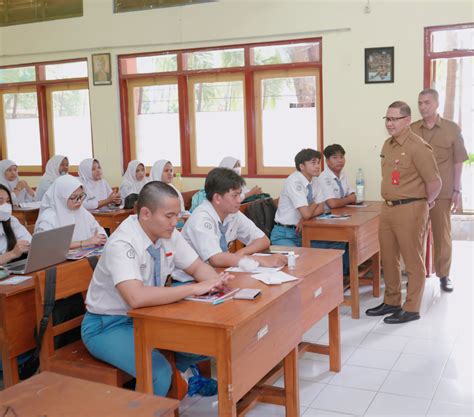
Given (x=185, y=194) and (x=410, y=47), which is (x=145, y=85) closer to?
(x=185, y=194)

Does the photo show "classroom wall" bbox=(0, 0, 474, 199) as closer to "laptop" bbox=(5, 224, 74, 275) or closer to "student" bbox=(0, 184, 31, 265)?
"student" bbox=(0, 184, 31, 265)

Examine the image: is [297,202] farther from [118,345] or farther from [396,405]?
[118,345]

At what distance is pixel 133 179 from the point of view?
261 inches

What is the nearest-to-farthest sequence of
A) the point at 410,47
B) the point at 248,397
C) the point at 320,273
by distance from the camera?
the point at 248,397 < the point at 320,273 < the point at 410,47

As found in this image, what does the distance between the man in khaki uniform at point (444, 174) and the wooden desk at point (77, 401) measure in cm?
386

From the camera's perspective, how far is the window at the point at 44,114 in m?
7.47

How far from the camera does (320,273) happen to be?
3.13 meters

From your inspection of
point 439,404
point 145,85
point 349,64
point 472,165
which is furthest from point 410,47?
point 439,404

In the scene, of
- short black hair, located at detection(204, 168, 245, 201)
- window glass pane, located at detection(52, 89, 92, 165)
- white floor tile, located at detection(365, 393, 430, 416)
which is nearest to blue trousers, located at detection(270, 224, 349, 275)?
short black hair, located at detection(204, 168, 245, 201)

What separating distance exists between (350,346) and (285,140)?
3.13 metres

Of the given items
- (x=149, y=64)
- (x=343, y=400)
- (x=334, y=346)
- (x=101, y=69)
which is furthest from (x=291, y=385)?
(x=101, y=69)

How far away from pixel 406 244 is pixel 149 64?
163 inches

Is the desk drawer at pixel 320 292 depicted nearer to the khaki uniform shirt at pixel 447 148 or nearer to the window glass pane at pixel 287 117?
the khaki uniform shirt at pixel 447 148

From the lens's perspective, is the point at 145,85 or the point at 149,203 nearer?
the point at 149,203
